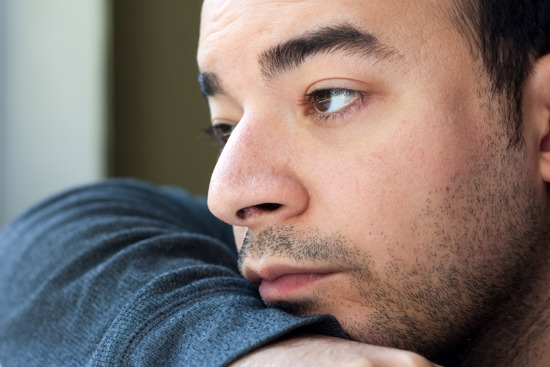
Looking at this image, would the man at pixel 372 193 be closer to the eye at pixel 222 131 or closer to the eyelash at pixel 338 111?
the eyelash at pixel 338 111

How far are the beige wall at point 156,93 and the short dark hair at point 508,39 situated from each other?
76.4 inches

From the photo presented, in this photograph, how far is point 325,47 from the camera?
2.84 feet

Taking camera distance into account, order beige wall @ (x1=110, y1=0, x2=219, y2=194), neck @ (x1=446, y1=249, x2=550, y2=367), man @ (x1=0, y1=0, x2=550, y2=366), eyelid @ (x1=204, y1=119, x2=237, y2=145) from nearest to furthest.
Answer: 1. man @ (x1=0, y1=0, x2=550, y2=366)
2. neck @ (x1=446, y1=249, x2=550, y2=367)
3. eyelid @ (x1=204, y1=119, x2=237, y2=145)
4. beige wall @ (x1=110, y1=0, x2=219, y2=194)

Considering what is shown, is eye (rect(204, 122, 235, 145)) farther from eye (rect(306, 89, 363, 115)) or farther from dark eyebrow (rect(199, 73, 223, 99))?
eye (rect(306, 89, 363, 115))

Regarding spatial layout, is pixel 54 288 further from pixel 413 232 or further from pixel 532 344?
pixel 532 344

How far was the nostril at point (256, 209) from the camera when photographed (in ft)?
2.80

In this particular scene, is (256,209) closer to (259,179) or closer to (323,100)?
(259,179)

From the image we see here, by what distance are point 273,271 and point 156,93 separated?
2.04m

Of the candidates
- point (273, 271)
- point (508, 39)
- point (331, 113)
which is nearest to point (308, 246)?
point (273, 271)

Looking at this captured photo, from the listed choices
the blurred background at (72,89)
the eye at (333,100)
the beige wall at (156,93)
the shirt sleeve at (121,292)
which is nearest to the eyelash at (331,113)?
the eye at (333,100)

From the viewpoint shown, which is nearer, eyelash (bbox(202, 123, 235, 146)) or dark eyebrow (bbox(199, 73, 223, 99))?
dark eyebrow (bbox(199, 73, 223, 99))

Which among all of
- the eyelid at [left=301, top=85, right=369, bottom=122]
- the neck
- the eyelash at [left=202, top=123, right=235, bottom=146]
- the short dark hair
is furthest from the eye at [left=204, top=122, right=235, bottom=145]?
the neck

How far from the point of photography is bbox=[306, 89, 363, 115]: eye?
0.87 metres

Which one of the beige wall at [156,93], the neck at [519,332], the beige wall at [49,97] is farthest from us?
the beige wall at [156,93]
